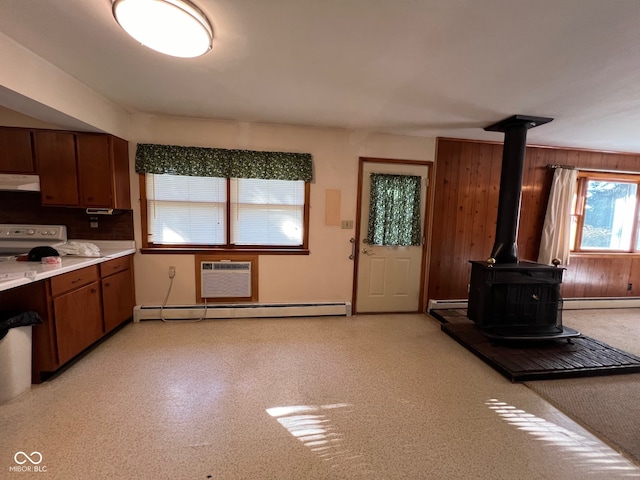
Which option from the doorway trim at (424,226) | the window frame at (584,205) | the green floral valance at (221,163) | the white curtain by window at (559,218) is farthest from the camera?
the window frame at (584,205)

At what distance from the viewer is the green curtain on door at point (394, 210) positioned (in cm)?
349

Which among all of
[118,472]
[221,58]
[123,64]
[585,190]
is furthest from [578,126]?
[118,472]

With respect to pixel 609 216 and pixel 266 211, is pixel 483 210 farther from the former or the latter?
pixel 266 211

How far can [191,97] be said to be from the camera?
2504 millimetres

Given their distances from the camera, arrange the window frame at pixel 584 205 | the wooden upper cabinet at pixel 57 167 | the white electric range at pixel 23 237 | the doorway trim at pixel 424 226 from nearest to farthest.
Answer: the wooden upper cabinet at pixel 57 167 → the white electric range at pixel 23 237 → the doorway trim at pixel 424 226 → the window frame at pixel 584 205

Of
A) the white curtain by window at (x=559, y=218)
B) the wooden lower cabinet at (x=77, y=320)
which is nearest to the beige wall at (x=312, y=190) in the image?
the wooden lower cabinet at (x=77, y=320)

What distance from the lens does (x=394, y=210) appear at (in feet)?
11.6

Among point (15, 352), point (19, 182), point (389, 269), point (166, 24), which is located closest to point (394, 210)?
point (389, 269)

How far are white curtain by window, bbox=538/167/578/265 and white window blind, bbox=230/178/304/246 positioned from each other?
3.46m

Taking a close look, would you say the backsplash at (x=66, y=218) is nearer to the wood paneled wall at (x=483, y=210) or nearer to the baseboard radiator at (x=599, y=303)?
the wood paneled wall at (x=483, y=210)

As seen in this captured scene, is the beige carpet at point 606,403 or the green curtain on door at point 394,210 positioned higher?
the green curtain on door at point 394,210

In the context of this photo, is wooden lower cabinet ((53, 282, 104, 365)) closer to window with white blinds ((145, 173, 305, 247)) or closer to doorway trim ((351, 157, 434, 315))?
window with white blinds ((145, 173, 305, 247))

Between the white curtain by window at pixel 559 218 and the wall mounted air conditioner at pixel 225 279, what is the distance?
A: 410 centimetres

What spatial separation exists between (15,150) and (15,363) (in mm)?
1925
